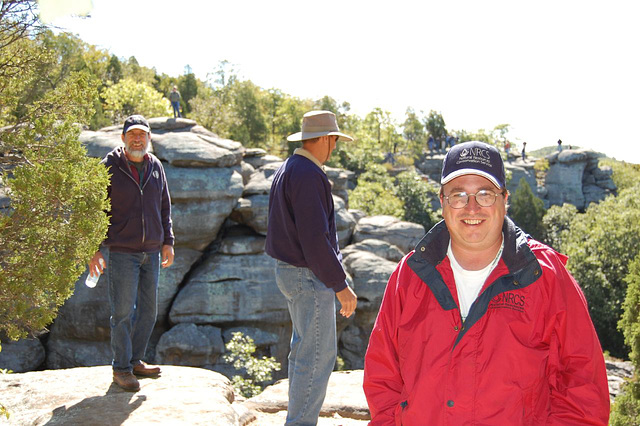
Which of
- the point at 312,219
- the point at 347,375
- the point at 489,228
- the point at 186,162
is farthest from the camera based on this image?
the point at 186,162

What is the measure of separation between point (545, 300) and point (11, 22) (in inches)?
156

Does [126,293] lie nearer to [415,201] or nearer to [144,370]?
[144,370]

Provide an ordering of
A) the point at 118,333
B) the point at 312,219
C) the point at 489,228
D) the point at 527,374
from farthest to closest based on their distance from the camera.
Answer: the point at 118,333 → the point at 312,219 → the point at 489,228 → the point at 527,374

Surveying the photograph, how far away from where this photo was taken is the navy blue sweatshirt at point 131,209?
510 centimetres

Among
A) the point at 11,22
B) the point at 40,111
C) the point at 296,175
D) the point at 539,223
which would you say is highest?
the point at 11,22

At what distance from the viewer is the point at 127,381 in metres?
5.04

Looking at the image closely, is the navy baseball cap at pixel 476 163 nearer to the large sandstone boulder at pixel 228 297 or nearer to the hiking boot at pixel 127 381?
the hiking boot at pixel 127 381

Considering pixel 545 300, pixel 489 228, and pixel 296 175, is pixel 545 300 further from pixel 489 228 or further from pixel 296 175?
pixel 296 175

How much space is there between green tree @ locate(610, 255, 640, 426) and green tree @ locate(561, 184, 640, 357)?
19869 millimetres

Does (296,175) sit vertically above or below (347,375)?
above

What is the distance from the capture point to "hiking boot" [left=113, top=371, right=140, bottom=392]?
5.03 meters

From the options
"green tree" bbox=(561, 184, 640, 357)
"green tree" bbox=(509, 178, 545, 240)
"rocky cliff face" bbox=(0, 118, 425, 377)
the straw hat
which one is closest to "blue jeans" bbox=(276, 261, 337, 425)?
the straw hat

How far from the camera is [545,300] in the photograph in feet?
7.72

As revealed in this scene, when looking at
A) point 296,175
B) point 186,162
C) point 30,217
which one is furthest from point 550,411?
point 186,162
